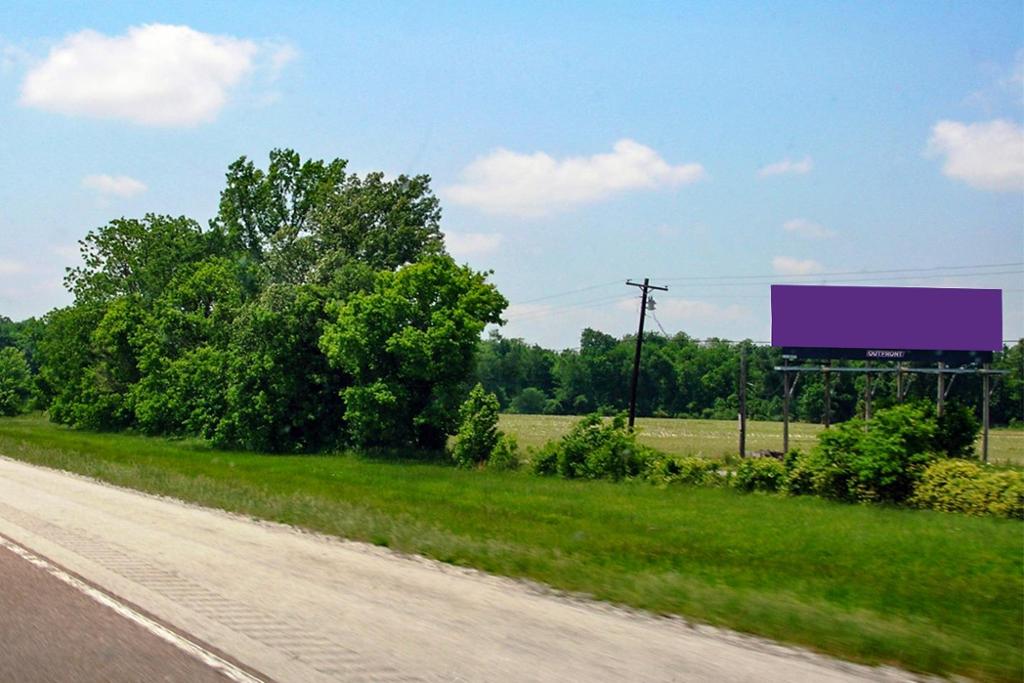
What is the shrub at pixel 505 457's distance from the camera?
4038cm

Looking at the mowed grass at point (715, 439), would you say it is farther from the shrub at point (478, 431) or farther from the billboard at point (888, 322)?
the shrub at point (478, 431)

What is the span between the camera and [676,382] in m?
113

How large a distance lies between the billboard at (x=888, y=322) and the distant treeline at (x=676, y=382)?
2624cm

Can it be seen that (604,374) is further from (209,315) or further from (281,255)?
(281,255)

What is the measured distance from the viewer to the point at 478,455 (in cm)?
4247

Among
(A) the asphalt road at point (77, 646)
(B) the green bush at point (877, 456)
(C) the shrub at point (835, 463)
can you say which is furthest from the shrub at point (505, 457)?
(A) the asphalt road at point (77, 646)

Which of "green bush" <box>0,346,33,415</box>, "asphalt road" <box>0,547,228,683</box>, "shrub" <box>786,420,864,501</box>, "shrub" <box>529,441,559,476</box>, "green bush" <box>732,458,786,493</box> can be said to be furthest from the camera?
"green bush" <box>0,346,33,415</box>

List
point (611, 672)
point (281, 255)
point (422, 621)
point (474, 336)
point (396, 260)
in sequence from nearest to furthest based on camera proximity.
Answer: point (611, 672) → point (422, 621) → point (474, 336) → point (281, 255) → point (396, 260)

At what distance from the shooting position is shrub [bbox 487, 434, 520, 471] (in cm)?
4038

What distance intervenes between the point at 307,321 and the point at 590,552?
1385 inches

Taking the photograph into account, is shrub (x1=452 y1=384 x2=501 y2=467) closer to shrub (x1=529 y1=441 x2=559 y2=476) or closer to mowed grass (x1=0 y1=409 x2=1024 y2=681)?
shrub (x1=529 y1=441 x2=559 y2=476)

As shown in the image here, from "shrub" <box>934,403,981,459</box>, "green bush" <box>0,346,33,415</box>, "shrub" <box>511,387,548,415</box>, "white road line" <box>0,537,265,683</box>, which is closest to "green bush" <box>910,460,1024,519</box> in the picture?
Result: "shrub" <box>934,403,981,459</box>

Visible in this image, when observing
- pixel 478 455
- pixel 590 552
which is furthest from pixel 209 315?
pixel 590 552

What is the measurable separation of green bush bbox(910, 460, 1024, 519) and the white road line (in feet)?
65.0
